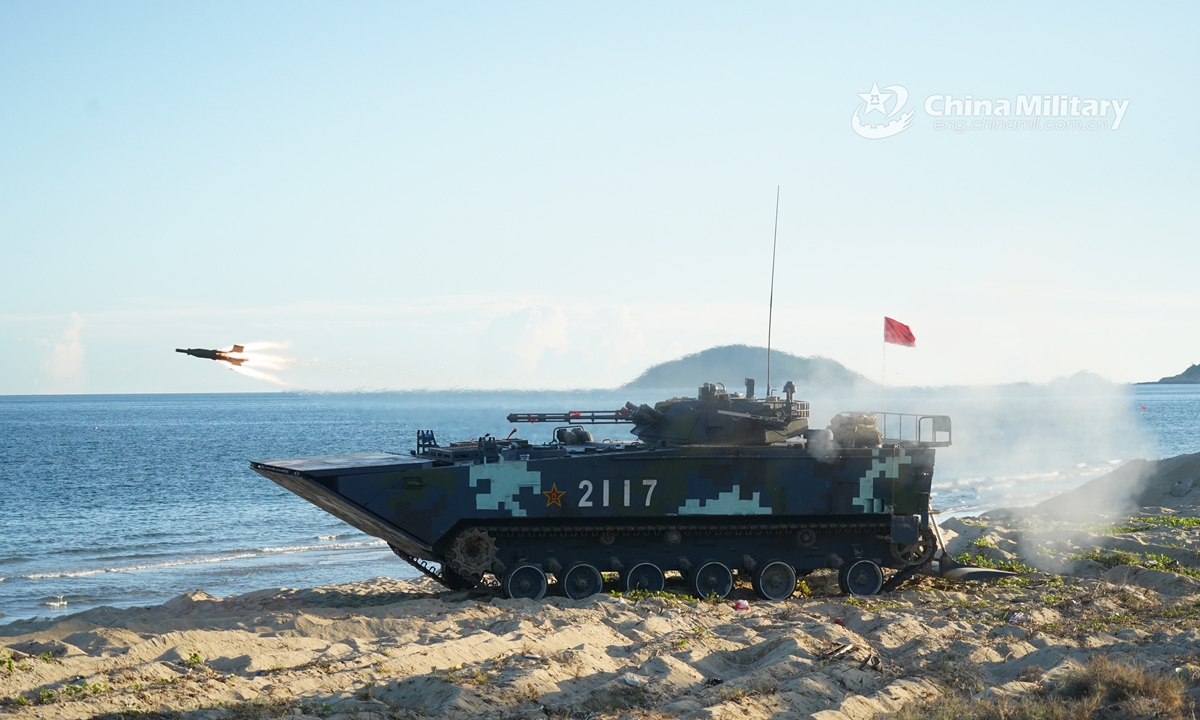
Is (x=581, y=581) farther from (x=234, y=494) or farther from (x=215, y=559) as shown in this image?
(x=234, y=494)

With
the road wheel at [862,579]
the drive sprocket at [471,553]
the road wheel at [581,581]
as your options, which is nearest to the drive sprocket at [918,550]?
the road wheel at [862,579]

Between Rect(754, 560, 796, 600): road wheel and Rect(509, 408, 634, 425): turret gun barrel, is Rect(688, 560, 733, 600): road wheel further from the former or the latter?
Rect(509, 408, 634, 425): turret gun barrel

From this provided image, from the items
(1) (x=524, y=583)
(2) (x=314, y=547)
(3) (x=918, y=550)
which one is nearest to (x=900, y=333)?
(3) (x=918, y=550)

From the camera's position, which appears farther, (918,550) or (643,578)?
(918,550)

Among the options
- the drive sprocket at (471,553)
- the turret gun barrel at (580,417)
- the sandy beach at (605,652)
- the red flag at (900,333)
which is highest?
the red flag at (900,333)

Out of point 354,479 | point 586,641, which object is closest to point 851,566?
point 586,641

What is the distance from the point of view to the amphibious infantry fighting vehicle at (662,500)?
55.5 feet

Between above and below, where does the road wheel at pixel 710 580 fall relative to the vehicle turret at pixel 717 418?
below

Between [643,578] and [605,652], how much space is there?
5057 millimetres

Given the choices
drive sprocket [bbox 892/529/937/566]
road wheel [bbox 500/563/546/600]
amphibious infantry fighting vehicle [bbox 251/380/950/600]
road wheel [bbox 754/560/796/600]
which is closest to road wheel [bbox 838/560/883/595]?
amphibious infantry fighting vehicle [bbox 251/380/950/600]

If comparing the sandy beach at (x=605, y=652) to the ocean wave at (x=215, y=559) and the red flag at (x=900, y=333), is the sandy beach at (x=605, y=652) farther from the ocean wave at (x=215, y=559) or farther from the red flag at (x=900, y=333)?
the ocean wave at (x=215, y=559)

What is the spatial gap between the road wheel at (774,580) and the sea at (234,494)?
10019 millimetres

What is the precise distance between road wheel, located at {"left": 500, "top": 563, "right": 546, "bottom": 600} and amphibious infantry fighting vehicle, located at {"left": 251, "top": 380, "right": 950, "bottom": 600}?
22mm

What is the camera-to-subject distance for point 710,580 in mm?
17922
